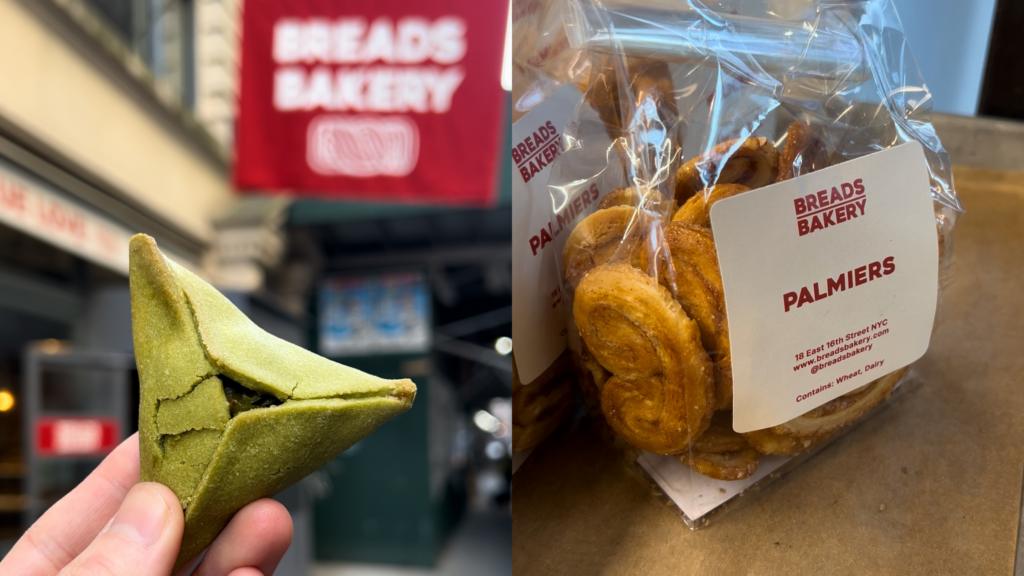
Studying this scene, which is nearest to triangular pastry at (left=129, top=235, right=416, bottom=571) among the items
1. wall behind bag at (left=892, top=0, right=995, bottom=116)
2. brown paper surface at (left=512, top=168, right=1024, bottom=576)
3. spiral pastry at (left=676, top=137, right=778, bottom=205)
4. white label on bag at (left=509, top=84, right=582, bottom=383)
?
white label on bag at (left=509, top=84, right=582, bottom=383)

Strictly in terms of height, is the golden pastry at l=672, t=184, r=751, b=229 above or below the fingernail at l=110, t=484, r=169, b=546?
above

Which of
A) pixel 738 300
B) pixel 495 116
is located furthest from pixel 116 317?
pixel 738 300

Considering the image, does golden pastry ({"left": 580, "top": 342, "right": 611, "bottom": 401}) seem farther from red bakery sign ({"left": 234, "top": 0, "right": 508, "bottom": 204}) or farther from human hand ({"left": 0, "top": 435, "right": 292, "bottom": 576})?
red bakery sign ({"left": 234, "top": 0, "right": 508, "bottom": 204})

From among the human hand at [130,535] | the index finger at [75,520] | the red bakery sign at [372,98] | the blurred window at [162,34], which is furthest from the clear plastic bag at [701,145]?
the blurred window at [162,34]

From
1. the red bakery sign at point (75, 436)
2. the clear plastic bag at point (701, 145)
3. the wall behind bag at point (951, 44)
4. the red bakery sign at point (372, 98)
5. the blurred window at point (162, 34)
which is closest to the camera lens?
the clear plastic bag at point (701, 145)

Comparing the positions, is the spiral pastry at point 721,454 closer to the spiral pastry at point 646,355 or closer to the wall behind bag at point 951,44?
the spiral pastry at point 646,355

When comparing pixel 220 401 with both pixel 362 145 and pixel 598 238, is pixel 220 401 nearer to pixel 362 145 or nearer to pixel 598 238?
pixel 598 238

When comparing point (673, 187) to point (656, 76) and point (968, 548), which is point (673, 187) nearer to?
point (656, 76)
